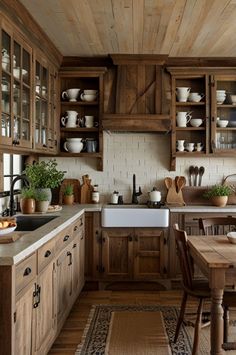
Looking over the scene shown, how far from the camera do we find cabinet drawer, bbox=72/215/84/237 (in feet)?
11.9

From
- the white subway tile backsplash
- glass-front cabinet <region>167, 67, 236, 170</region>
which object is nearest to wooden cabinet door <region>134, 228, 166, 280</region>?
the white subway tile backsplash

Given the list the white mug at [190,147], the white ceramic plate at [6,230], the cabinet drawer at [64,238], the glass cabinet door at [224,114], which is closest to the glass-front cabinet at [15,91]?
the white ceramic plate at [6,230]

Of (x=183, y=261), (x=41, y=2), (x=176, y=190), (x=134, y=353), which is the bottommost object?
(x=134, y=353)

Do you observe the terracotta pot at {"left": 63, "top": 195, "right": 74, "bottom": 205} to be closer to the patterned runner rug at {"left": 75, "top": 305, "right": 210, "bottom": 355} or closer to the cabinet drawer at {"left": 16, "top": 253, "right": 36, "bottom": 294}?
the patterned runner rug at {"left": 75, "top": 305, "right": 210, "bottom": 355}

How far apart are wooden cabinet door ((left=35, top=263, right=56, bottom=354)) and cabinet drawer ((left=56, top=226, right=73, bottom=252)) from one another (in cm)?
20

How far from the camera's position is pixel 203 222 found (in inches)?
138

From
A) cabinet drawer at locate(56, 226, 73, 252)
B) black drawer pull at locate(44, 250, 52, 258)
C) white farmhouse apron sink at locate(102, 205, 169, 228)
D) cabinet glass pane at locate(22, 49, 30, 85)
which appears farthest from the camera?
white farmhouse apron sink at locate(102, 205, 169, 228)

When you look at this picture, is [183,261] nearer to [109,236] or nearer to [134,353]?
[134,353]

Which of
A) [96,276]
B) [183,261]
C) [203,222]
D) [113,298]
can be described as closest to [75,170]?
[96,276]

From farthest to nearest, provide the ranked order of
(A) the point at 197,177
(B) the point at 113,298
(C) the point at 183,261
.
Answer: (A) the point at 197,177
(B) the point at 113,298
(C) the point at 183,261

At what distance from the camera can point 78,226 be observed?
388 cm

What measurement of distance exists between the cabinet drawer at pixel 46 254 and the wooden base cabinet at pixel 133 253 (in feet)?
5.41

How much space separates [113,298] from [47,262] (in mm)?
1767

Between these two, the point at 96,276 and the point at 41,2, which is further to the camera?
the point at 96,276
